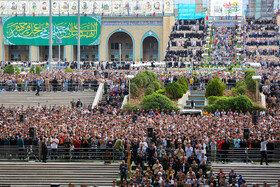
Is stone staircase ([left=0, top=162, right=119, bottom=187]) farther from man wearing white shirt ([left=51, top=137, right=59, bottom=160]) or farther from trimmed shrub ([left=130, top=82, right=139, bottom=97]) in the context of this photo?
trimmed shrub ([left=130, top=82, right=139, bottom=97])

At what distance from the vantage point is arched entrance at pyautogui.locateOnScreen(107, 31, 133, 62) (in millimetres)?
73000

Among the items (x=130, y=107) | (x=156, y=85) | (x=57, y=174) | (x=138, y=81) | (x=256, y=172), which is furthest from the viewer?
(x=156, y=85)

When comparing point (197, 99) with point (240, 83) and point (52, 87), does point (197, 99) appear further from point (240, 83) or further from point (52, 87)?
point (52, 87)

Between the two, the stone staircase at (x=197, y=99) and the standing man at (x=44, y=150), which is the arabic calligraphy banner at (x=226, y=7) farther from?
the standing man at (x=44, y=150)

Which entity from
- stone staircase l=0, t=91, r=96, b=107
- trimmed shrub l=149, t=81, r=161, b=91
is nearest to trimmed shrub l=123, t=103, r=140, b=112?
stone staircase l=0, t=91, r=96, b=107

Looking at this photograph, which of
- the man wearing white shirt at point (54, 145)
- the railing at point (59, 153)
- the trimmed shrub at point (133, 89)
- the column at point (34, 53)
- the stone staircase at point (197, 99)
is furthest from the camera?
the column at point (34, 53)

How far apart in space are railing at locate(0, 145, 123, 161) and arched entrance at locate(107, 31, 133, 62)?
50.1 m

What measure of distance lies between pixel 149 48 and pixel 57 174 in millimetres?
53353

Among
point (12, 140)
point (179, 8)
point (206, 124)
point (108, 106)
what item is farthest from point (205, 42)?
point (12, 140)

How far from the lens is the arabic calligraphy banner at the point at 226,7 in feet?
241

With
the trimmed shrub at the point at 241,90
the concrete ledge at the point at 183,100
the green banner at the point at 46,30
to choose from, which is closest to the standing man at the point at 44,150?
the concrete ledge at the point at 183,100

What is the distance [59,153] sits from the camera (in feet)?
74.8

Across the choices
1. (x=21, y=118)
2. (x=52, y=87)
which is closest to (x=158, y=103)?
(x=21, y=118)

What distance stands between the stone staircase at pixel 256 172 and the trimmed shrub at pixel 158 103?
1144 cm
